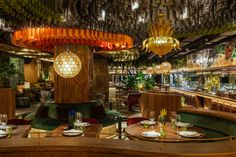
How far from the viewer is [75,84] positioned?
8180 mm

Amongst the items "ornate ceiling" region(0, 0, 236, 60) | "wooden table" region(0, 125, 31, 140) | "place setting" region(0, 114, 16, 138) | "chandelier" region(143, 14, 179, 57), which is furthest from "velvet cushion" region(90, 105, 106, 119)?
"place setting" region(0, 114, 16, 138)

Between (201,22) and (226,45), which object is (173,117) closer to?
(201,22)

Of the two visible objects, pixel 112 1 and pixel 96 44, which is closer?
pixel 112 1

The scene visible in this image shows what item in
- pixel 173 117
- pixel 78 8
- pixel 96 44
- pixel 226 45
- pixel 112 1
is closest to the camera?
pixel 173 117

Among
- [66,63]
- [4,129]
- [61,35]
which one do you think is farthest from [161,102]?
[4,129]

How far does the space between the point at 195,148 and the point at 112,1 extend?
3468mm

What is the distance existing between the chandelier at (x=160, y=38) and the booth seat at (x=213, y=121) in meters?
1.45

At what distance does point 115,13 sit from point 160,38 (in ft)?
3.78

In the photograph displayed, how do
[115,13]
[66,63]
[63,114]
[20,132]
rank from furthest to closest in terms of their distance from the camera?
1. [63,114]
2. [115,13]
3. [66,63]
4. [20,132]

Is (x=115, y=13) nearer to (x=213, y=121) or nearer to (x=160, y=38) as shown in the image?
(x=160, y=38)

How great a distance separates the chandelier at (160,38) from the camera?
19.4 feet

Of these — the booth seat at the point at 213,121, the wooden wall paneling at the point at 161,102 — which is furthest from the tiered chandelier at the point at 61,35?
the booth seat at the point at 213,121

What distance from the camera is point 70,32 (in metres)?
6.99

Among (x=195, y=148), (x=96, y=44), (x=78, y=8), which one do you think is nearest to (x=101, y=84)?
(x=96, y=44)
